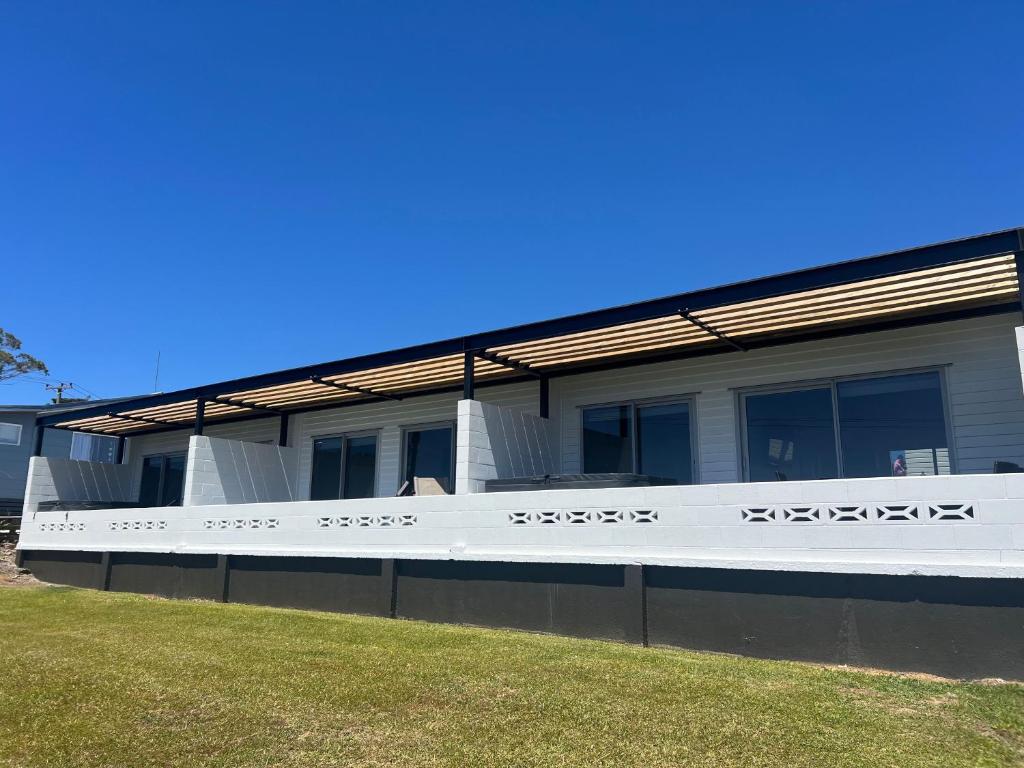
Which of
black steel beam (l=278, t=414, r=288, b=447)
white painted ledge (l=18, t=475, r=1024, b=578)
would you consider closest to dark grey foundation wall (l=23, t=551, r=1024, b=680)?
white painted ledge (l=18, t=475, r=1024, b=578)

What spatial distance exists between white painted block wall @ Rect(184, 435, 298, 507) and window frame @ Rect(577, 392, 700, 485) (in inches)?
260

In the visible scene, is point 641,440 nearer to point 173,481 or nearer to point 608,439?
point 608,439

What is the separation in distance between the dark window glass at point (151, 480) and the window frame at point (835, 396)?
1452cm

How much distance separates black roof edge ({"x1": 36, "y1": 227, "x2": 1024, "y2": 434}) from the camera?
22.5 feet

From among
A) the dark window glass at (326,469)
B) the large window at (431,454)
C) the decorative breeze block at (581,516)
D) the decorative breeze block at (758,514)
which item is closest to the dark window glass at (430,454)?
the large window at (431,454)

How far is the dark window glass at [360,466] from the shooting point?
14414 millimetres

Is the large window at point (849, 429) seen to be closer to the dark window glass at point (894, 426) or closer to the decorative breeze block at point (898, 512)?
the dark window glass at point (894, 426)

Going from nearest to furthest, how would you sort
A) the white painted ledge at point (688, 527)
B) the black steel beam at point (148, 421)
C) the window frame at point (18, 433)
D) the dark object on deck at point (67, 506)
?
the white painted ledge at point (688, 527)
the dark object on deck at point (67, 506)
the black steel beam at point (148, 421)
the window frame at point (18, 433)

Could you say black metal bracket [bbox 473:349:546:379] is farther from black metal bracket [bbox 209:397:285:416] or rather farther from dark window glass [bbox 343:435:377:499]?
black metal bracket [bbox 209:397:285:416]

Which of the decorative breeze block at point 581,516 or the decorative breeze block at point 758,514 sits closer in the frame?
the decorative breeze block at point 758,514

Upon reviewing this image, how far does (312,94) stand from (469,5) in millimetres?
5218

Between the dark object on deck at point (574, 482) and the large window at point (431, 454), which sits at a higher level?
the large window at point (431, 454)

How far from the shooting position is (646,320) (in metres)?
8.97

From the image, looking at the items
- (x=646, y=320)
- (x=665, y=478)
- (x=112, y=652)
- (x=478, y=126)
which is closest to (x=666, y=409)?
(x=665, y=478)
